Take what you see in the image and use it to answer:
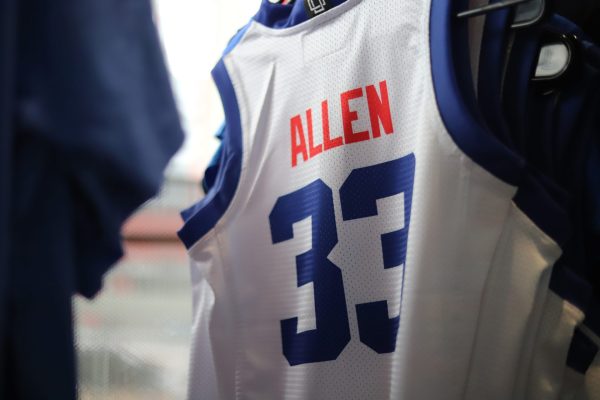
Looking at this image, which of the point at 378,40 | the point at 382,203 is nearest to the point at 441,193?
the point at 382,203

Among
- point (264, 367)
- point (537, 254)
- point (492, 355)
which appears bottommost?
point (264, 367)

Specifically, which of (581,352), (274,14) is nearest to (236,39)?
(274,14)

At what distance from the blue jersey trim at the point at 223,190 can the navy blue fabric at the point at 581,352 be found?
450 mm

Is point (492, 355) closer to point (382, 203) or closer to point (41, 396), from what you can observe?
point (382, 203)

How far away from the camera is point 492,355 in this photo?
638 millimetres

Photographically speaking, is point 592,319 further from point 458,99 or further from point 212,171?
point 212,171

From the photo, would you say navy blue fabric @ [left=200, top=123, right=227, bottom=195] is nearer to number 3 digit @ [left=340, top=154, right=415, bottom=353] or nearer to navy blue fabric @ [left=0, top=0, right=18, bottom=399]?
number 3 digit @ [left=340, top=154, right=415, bottom=353]

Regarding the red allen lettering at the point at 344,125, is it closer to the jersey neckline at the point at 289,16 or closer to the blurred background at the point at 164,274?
the jersey neckline at the point at 289,16

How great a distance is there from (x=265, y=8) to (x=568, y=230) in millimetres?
502

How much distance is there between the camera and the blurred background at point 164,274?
97 cm

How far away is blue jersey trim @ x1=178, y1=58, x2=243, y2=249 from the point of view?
82 centimetres

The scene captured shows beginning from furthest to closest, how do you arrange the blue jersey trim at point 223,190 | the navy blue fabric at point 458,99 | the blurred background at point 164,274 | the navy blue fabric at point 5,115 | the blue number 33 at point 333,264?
the blurred background at point 164,274 → the blue jersey trim at point 223,190 → the blue number 33 at point 333,264 → the navy blue fabric at point 458,99 → the navy blue fabric at point 5,115

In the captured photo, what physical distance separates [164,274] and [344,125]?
49cm

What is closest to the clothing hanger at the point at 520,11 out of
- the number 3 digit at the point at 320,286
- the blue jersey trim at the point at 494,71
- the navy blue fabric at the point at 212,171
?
the blue jersey trim at the point at 494,71
